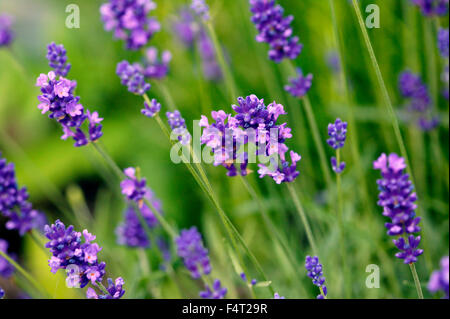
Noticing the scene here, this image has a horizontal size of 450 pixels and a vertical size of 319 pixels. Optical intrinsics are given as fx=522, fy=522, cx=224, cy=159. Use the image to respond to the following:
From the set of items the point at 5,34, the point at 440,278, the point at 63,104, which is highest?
the point at 5,34

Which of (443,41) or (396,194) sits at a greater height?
(443,41)

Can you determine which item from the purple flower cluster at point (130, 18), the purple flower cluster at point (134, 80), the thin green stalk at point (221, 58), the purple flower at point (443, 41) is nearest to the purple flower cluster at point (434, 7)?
the purple flower at point (443, 41)

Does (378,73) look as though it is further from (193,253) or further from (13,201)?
(13,201)

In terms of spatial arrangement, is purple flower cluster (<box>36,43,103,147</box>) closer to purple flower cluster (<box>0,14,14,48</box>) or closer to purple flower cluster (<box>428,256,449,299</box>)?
purple flower cluster (<box>0,14,14,48</box>)

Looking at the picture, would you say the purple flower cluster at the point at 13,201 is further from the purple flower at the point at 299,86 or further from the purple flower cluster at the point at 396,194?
the purple flower cluster at the point at 396,194

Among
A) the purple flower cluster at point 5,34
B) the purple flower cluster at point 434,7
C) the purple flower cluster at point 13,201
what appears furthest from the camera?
the purple flower cluster at point 5,34

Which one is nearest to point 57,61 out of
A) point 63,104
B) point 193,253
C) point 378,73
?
point 63,104

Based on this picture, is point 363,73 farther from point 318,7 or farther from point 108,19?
point 108,19
